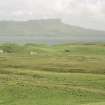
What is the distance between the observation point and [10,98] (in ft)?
150

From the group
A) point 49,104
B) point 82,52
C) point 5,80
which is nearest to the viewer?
point 49,104

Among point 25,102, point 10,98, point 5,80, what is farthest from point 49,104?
point 5,80

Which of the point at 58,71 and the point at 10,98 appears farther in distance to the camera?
the point at 58,71

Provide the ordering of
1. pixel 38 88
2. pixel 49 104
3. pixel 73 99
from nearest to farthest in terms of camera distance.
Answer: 1. pixel 49 104
2. pixel 73 99
3. pixel 38 88

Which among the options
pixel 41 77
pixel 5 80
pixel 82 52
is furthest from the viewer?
pixel 82 52

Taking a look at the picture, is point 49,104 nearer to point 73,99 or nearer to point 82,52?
point 73,99

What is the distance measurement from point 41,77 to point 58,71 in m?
11.6

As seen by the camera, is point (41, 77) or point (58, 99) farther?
point (41, 77)

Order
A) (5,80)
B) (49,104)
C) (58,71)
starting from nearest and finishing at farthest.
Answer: (49,104) < (5,80) < (58,71)

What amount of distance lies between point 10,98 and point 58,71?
31428 millimetres

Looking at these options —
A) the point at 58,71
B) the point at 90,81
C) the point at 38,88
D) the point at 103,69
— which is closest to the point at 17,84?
the point at 38,88

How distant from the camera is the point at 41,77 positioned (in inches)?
2566

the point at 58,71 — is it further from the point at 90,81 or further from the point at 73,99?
the point at 73,99

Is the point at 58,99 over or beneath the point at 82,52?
beneath
